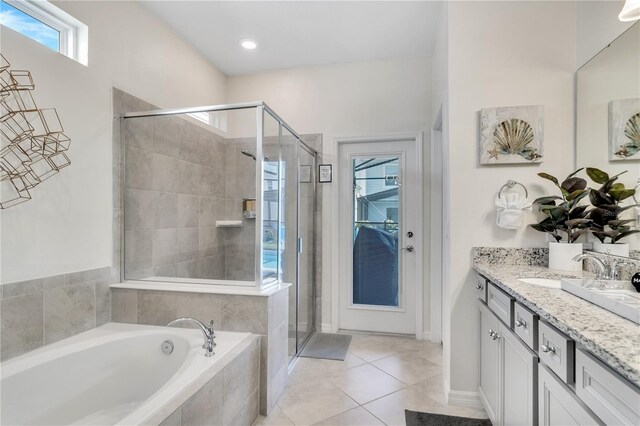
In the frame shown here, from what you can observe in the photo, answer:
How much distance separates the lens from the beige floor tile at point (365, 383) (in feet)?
7.00

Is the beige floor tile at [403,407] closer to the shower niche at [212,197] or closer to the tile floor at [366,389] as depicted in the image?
the tile floor at [366,389]

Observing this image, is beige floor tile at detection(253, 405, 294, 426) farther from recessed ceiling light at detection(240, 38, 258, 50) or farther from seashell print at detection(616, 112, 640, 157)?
recessed ceiling light at detection(240, 38, 258, 50)

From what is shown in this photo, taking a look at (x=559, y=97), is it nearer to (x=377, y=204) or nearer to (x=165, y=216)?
(x=377, y=204)

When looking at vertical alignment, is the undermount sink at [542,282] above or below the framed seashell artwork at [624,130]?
below

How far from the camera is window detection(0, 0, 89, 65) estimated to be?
160 cm

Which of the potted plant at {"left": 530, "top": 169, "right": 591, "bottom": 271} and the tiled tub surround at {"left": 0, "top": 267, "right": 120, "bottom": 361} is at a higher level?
the potted plant at {"left": 530, "top": 169, "right": 591, "bottom": 271}

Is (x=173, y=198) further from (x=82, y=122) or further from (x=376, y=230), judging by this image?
(x=376, y=230)

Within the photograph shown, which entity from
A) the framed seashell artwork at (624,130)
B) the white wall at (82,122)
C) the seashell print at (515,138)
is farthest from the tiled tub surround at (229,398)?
the framed seashell artwork at (624,130)

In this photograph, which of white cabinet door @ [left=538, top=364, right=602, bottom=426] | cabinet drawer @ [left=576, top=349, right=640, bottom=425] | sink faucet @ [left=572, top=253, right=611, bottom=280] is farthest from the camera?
sink faucet @ [left=572, top=253, right=611, bottom=280]

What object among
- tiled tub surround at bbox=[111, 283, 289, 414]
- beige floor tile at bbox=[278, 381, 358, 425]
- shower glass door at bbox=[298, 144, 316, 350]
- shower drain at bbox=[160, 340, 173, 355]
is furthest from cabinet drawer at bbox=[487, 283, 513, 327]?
shower drain at bbox=[160, 340, 173, 355]

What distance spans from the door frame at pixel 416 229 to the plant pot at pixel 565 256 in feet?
4.38

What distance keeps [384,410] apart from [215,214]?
6.82ft

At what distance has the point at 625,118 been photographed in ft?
5.04

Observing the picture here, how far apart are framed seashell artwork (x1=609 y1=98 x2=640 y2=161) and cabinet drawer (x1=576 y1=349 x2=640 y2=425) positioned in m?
1.17
